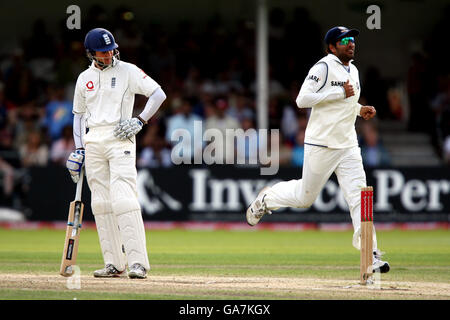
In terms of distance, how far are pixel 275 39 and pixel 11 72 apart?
18.8ft

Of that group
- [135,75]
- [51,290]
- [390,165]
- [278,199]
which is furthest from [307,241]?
[51,290]

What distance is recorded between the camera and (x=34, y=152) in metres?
17.2

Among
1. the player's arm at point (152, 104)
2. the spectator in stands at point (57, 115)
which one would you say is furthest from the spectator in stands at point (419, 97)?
the player's arm at point (152, 104)

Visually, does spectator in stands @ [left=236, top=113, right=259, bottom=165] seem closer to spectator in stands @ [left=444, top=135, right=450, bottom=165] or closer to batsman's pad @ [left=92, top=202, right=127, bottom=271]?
spectator in stands @ [left=444, top=135, right=450, bottom=165]

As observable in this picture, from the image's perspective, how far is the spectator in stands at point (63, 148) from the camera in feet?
55.9

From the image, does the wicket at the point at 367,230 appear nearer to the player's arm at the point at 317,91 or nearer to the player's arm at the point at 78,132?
the player's arm at the point at 317,91

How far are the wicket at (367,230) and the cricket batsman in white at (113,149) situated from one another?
6.27ft

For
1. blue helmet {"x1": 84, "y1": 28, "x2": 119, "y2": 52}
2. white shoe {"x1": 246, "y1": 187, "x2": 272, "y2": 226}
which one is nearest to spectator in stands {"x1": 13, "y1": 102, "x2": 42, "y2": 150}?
white shoe {"x1": 246, "y1": 187, "x2": 272, "y2": 226}

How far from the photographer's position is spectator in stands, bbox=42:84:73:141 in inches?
695

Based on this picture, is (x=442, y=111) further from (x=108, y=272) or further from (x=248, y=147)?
(x=108, y=272)

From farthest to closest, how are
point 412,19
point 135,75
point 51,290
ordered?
point 412,19, point 135,75, point 51,290

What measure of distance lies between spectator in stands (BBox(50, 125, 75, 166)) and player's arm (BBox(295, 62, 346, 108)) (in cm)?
933
